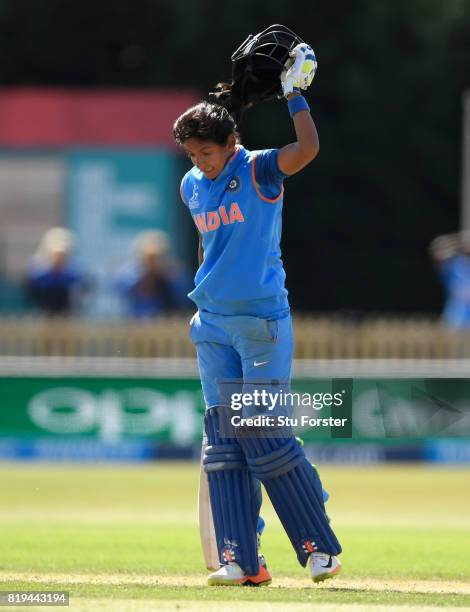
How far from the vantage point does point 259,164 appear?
671 centimetres

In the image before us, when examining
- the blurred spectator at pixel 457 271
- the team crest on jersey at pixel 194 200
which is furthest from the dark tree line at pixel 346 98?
the team crest on jersey at pixel 194 200

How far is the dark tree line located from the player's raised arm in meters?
19.9

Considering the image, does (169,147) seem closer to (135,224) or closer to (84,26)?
(135,224)

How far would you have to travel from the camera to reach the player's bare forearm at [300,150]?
6562 millimetres

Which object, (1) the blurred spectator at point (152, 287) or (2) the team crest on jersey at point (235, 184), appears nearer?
(2) the team crest on jersey at point (235, 184)

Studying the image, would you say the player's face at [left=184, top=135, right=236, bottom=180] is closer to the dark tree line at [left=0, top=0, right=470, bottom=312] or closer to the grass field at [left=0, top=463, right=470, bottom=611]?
the grass field at [left=0, top=463, right=470, bottom=611]

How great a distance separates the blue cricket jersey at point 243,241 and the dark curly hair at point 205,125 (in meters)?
0.12

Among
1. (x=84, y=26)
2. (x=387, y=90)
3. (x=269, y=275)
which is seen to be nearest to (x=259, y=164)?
(x=269, y=275)

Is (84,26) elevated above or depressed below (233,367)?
above

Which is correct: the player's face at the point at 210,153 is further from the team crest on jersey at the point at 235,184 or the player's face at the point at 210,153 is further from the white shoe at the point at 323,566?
the white shoe at the point at 323,566

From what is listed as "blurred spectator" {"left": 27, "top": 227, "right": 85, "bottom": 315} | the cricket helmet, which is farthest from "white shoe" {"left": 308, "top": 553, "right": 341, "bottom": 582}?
"blurred spectator" {"left": 27, "top": 227, "right": 85, "bottom": 315}

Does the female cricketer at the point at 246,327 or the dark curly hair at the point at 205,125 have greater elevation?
the dark curly hair at the point at 205,125

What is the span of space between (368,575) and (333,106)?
2091 cm

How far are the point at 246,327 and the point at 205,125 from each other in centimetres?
91
